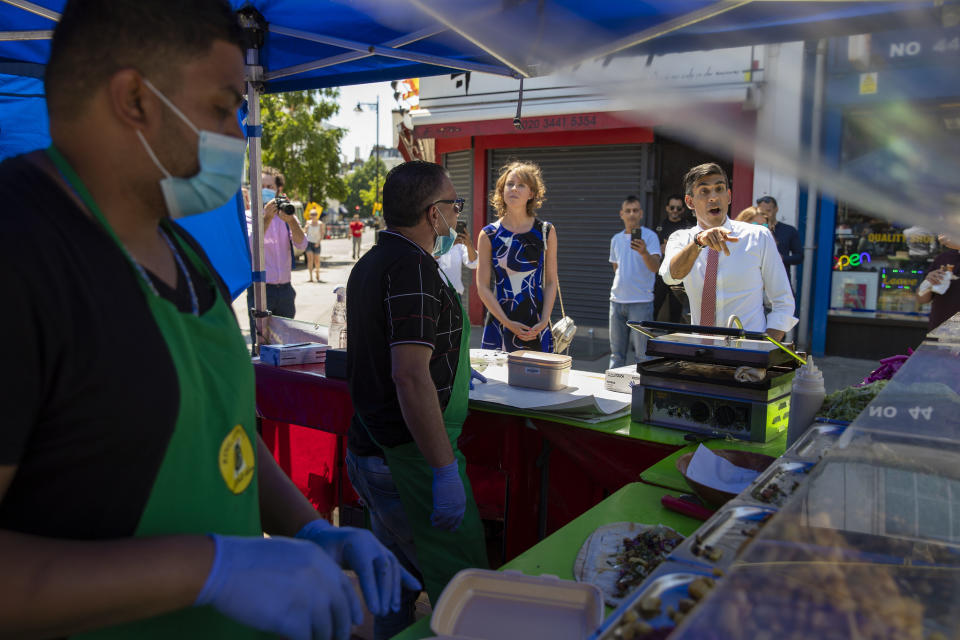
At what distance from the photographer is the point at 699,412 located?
2744 millimetres

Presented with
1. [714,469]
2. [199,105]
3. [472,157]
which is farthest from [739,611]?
[472,157]

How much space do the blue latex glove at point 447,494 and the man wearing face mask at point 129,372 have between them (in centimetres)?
120

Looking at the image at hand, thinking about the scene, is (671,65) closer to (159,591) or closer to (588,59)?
(588,59)

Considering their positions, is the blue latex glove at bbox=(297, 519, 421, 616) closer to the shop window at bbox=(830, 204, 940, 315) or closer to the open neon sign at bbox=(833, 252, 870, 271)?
the shop window at bbox=(830, 204, 940, 315)

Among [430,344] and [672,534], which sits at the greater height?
[430,344]

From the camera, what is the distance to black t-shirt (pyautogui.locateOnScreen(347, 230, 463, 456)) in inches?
90.8

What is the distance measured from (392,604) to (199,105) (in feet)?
3.08

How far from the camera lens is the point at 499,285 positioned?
4.54 m

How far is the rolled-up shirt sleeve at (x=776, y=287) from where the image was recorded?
12.1ft

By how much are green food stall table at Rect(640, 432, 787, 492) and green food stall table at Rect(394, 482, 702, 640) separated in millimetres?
32

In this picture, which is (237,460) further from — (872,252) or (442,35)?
(872,252)

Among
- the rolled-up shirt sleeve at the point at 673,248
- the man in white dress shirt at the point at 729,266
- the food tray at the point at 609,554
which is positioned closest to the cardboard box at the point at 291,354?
the rolled-up shirt sleeve at the point at 673,248

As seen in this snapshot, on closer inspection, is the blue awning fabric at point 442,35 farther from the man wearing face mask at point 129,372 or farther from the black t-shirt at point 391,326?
the man wearing face mask at point 129,372

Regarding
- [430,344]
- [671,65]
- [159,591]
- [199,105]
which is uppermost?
[671,65]
